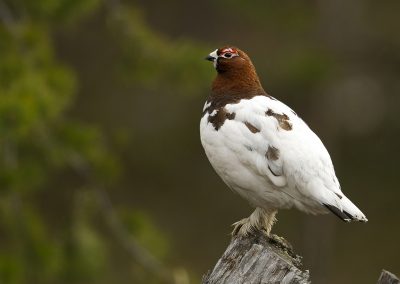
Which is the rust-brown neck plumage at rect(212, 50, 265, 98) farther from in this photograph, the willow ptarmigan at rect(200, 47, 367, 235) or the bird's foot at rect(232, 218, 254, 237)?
the bird's foot at rect(232, 218, 254, 237)

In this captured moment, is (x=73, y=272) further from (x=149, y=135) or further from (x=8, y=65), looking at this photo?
(x=149, y=135)

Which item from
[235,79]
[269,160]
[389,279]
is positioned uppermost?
[235,79]

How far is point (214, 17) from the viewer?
16.4 meters

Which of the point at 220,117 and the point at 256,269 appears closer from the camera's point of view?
the point at 256,269

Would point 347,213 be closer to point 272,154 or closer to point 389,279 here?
point 272,154

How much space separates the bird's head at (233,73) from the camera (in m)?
5.62

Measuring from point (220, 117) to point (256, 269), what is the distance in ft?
4.34

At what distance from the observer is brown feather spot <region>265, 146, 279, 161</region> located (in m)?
4.99

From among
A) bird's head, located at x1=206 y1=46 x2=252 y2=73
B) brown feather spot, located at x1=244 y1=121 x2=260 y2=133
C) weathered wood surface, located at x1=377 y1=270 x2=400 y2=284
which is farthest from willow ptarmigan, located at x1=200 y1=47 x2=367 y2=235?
weathered wood surface, located at x1=377 y1=270 x2=400 y2=284

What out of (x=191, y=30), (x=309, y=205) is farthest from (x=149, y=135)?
(x=309, y=205)

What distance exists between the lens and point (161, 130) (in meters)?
16.1

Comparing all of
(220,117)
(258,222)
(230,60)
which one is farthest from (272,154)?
(230,60)

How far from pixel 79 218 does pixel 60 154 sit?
0.68 m

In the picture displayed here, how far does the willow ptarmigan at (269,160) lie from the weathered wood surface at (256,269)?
0.74 metres
